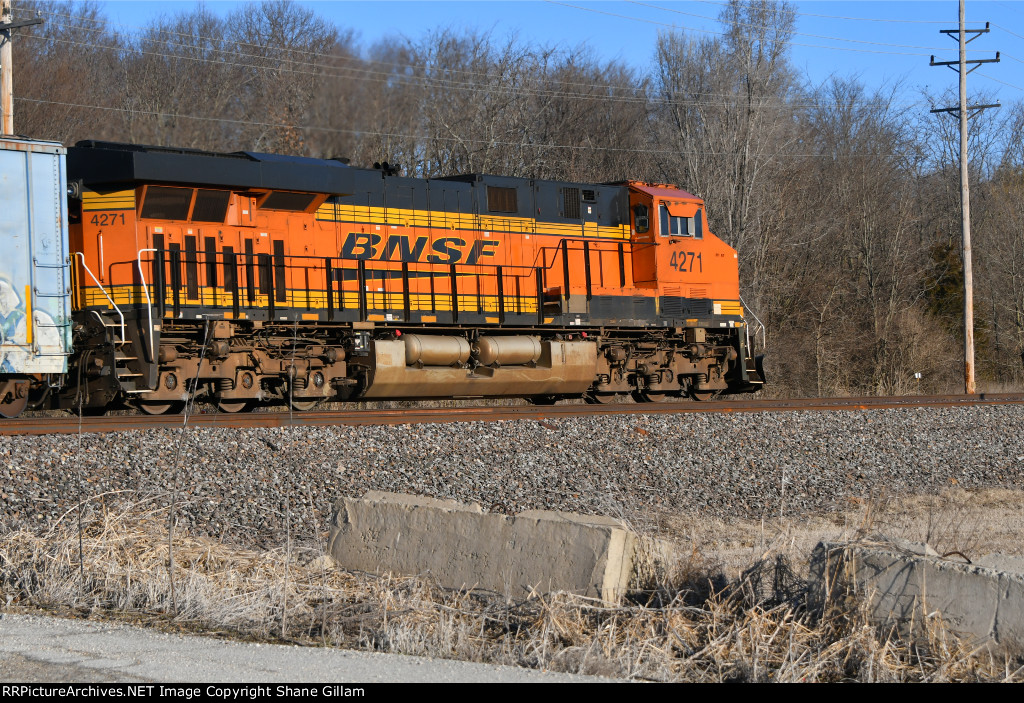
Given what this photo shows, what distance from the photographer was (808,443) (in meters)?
11.6

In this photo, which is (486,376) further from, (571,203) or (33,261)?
(33,261)

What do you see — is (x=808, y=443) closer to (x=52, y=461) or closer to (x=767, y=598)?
(x=767, y=598)

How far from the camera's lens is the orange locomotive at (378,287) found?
41.0 ft

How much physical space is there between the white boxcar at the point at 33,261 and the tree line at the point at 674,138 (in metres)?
18.6

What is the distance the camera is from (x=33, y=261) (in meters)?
10.7

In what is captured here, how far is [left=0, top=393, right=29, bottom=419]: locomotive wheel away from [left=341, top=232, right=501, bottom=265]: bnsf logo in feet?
16.1

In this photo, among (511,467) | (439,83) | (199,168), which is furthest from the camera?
(439,83)

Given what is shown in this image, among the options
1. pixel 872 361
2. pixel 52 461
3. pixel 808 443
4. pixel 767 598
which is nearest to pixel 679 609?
pixel 767 598

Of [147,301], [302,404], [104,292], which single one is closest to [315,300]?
[302,404]

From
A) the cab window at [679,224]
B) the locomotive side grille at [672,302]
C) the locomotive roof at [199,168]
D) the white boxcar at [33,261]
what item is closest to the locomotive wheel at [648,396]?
the locomotive side grille at [672,302]

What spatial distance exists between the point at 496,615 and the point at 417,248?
1040cm

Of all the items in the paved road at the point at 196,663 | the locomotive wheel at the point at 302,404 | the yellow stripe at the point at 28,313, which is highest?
Result: the yellow stripe at the point at 28,313

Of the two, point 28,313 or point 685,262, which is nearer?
point 28,313

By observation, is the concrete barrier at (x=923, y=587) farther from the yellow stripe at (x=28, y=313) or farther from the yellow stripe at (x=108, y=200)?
the yellow stripe at (x=108, y=200)
